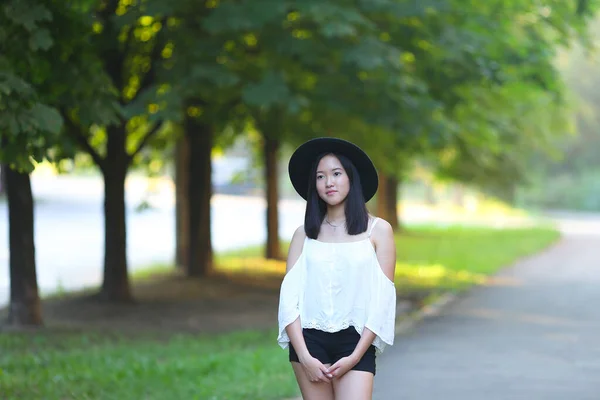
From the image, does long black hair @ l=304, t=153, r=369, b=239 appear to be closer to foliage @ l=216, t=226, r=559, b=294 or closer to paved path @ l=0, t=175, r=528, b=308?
paved path @ l=0, t=175, r=528, b=308

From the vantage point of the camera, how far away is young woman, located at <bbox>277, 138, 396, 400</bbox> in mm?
4527

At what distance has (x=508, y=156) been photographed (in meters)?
33.8

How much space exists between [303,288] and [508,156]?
29.9 m

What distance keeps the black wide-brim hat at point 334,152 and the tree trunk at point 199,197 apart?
563 inches

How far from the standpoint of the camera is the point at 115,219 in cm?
1616

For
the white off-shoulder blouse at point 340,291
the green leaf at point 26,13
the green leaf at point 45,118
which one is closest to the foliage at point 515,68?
the green leaf at point 26,13

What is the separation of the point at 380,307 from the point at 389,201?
30332mm

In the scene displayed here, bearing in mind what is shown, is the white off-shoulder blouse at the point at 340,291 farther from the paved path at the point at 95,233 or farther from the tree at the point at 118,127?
the paved path at the point at 95,233

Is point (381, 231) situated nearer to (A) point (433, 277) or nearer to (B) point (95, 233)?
(A) point (433, 277)

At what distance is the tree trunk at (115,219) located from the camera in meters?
16.0

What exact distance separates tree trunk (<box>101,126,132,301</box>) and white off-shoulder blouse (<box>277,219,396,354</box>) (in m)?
11.7

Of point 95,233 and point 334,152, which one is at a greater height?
point 334,152

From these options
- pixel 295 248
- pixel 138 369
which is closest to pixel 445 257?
pixel 138 369

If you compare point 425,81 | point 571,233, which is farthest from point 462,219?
point 425,81
